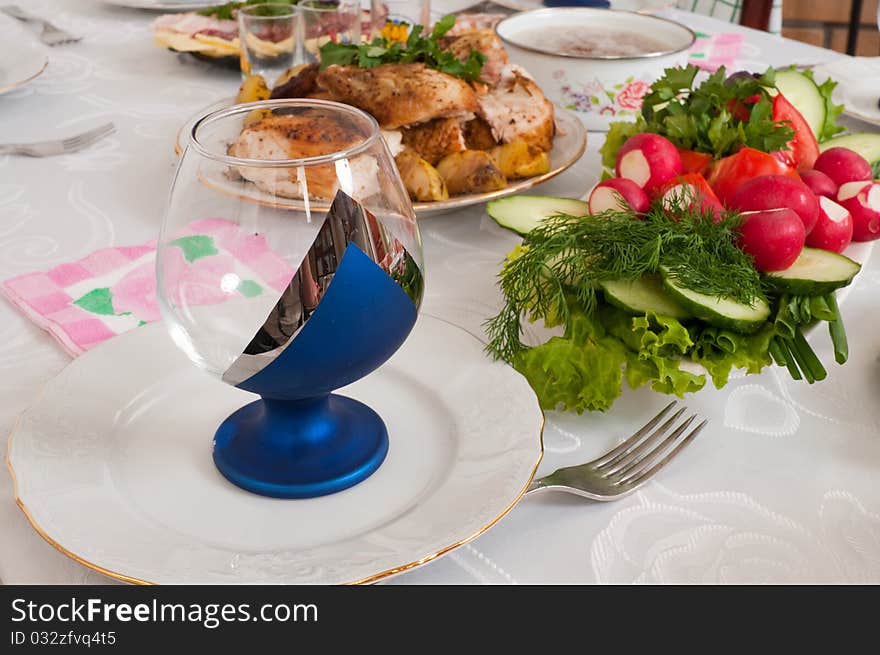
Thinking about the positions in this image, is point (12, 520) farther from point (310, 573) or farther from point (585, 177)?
point (585, 177)

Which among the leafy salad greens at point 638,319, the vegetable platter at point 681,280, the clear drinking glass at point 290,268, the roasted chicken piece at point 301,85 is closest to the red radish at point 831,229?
the vegetable platter at point 681,280

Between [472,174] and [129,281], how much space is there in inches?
15.5

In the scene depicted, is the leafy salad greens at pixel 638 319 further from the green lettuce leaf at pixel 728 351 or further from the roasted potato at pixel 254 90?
the roasted potato at pixel 254 90

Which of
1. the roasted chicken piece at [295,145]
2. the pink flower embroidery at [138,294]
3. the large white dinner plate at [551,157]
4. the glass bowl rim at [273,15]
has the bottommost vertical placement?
the pink flower embroidery at [138,294]

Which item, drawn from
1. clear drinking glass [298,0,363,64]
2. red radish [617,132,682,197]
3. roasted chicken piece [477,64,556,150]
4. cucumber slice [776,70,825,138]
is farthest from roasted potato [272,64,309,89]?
cucumber slice [776,70,825,138]

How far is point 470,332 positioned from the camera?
2.84 feet

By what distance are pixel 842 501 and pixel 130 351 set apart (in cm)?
57

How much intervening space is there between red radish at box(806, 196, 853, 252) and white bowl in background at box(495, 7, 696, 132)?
0.47m

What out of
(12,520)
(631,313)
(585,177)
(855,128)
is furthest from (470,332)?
(855,128)

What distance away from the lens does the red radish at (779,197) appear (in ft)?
2.82

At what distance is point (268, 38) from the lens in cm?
148

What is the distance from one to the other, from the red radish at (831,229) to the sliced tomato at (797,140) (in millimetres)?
145

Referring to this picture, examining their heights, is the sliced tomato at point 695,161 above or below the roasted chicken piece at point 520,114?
above

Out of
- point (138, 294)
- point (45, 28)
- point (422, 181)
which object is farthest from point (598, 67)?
point (45, 28)
